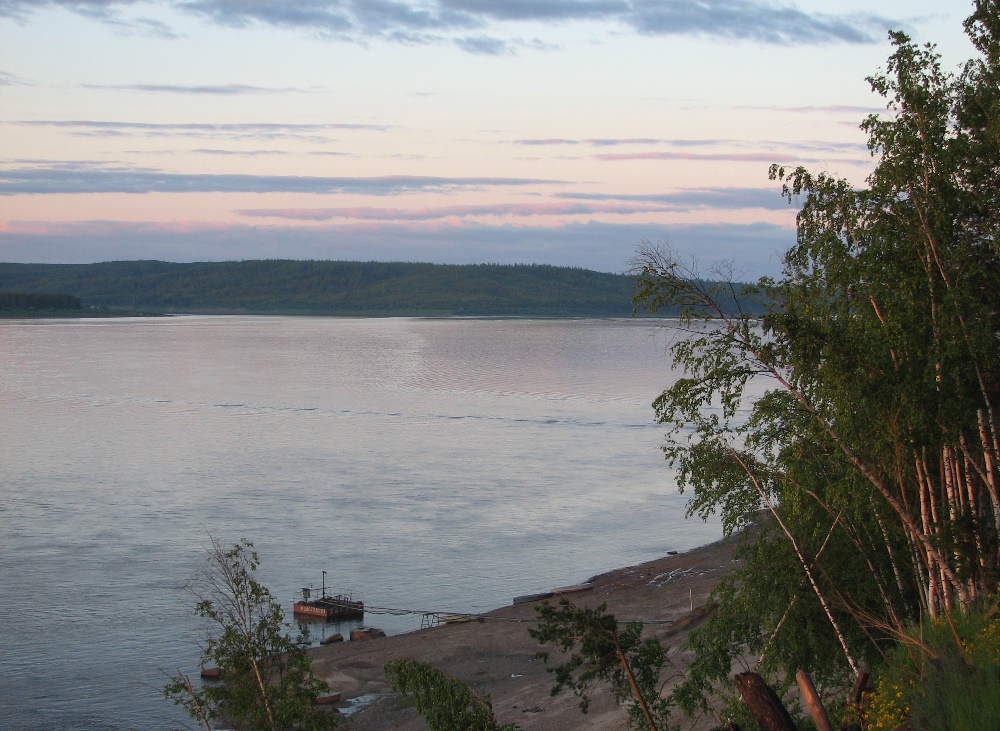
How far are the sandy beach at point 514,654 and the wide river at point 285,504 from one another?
191 cm

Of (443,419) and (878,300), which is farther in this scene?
(443,419)

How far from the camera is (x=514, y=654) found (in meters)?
27.5

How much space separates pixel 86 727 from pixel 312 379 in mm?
74491

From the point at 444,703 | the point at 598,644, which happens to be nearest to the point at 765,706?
the point at 598,644

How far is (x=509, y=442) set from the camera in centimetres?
5947

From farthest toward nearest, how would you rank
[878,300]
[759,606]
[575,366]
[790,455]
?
[575,366]
[759,606]
[790,455]
[878,300]

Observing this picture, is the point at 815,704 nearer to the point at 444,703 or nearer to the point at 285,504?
the point at 444,703

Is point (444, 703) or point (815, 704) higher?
point (815, 704)

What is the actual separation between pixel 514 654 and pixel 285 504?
18.7 meters

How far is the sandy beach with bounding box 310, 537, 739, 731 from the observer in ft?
76.2

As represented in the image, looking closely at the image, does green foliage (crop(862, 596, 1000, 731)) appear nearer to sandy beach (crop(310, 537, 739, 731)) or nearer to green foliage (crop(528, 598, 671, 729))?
green foliage (crop(528, 598, 671, 729))

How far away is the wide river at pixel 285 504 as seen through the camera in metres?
28.6

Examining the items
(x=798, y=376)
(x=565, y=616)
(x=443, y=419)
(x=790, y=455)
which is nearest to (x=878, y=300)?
(x=798, y=376)

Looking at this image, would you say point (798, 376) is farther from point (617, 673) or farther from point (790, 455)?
point (617, 673)
